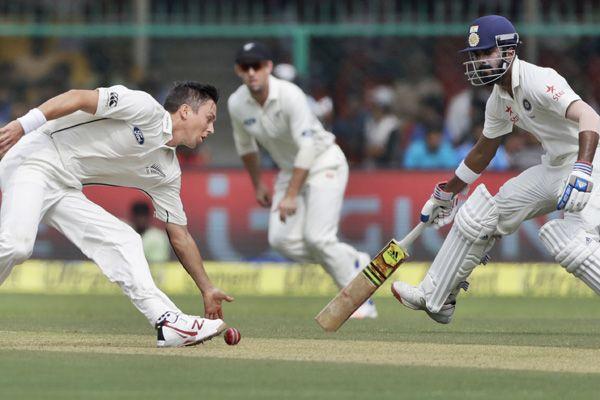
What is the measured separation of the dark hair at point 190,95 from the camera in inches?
311

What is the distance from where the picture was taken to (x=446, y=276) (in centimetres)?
877

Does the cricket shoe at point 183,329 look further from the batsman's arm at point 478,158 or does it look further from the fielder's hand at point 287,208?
the fielder's hand at point 287,208

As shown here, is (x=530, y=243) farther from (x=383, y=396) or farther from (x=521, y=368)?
(x=383, y=396)

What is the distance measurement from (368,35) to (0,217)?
346 inches

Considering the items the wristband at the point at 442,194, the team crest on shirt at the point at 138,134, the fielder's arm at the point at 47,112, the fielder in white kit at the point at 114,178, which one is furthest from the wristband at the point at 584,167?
the fielder's arm at the point at 47,112

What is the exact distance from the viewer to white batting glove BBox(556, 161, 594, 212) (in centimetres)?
744

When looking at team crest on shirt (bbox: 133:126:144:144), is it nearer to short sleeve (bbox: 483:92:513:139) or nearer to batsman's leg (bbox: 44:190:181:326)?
batsman's leg (bbox: 44:190:181:326)

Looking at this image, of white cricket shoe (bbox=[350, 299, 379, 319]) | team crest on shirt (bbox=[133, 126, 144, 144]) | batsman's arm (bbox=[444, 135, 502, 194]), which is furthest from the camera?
white cricket shoe (bbox=[350, 299, 379, 319])

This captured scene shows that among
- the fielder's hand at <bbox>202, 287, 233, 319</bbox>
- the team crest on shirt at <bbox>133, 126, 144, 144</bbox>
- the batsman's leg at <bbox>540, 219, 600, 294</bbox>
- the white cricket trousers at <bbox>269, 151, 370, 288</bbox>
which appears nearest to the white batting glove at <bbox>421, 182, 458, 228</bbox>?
the batsman's leg at <bbox>540, 219, 600, 294</bbox>

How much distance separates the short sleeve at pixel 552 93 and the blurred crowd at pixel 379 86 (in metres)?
7.29

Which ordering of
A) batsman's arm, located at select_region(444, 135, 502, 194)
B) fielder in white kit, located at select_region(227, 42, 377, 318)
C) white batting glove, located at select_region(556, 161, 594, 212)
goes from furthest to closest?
1. fielder in white kit, located at select_region(227, 42, 377, 318)
2. batsman's arm, located at select_region(444, 135, 502, 194)
3. white batting glove, located at select_region(556, 161, 594, 212)

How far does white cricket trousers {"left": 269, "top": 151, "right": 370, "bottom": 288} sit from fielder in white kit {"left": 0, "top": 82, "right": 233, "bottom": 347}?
3.31 metres

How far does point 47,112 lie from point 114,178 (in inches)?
33.8

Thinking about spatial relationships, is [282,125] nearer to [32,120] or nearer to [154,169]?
[154,169]
